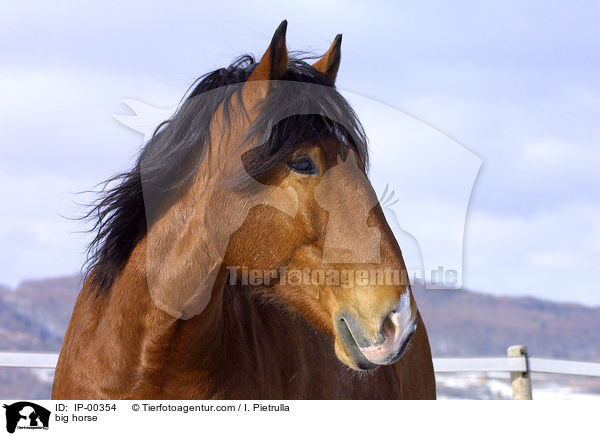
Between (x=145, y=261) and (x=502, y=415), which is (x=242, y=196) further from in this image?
(x=502, y=415)

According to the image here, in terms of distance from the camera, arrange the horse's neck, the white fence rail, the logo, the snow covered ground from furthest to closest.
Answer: the snow covered ground, the white fence rail, the logo, the horse's neck

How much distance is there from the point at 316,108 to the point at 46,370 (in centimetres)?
509

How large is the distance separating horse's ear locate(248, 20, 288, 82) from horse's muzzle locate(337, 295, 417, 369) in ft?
3.68

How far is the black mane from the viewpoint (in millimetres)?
2688

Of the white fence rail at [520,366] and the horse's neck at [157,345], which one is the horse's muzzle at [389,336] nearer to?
the horse's neck at [157,345]

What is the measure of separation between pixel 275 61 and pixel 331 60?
606 millimetres

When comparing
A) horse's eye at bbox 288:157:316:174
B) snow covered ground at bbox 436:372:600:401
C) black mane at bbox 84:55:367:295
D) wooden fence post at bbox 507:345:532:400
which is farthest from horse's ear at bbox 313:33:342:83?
wooden fence post at bbox 507:345:532:400

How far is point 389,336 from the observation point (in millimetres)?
2424

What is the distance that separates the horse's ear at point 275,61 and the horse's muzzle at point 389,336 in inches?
44.2

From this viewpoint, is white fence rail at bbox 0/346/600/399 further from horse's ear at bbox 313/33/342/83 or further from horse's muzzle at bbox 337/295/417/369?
horse's muzzle at bbox 337/295/417/369

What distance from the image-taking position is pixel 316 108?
2.75 m

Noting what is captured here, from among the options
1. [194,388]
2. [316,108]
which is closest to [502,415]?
[194,388]

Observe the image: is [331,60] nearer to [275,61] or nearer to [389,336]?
[275,61]

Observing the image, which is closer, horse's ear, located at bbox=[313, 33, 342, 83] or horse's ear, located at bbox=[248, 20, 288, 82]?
horse's ear, located at bbox=[248, 20, 288, 82]
